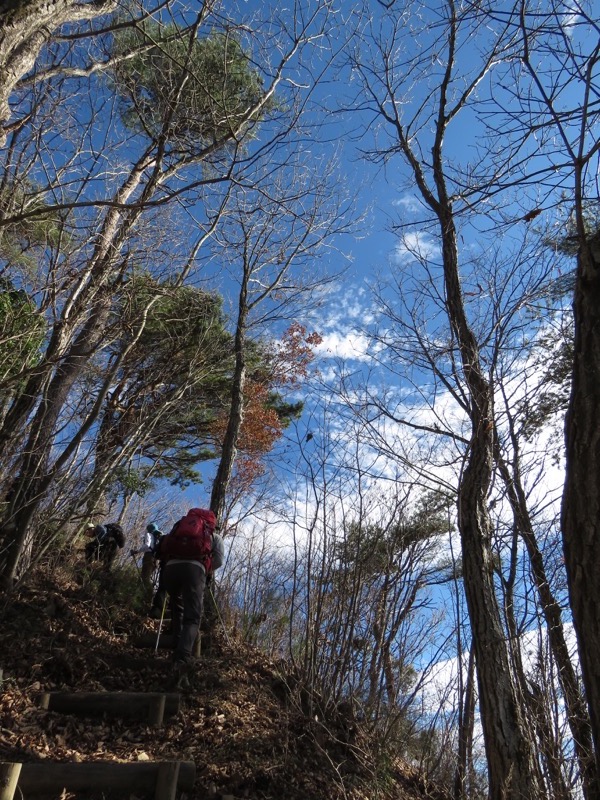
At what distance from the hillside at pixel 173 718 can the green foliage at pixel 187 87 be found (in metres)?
4.39

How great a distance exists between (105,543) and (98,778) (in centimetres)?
423

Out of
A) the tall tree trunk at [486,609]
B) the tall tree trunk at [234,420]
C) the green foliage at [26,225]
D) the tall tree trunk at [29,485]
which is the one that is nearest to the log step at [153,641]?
the tall tree trunk at [29,485]

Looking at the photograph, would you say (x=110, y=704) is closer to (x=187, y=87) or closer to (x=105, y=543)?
(x=105, y=543)

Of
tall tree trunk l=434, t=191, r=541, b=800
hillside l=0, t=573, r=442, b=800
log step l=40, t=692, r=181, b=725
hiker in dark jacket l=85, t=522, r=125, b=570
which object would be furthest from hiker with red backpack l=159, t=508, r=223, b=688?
tall tree trunk l=434, t=191, r=541, b=800

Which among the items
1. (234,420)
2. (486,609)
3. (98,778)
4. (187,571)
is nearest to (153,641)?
(187,571)

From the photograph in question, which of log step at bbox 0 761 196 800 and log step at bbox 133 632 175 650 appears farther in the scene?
log step at bbox 133 632 175 650

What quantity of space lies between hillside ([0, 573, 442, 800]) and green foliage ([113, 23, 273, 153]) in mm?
4391

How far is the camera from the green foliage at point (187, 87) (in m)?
3.49

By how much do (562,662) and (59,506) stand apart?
545 cm

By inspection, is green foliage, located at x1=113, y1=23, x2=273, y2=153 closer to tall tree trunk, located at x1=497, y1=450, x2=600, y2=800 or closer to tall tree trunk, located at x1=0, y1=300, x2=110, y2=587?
tall tree trunk, located at x1=0, y1=300, x2=110, y2=587

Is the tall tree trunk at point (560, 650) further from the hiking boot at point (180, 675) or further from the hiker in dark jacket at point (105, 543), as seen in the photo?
the hiker in dark jacket at point (105, 543)

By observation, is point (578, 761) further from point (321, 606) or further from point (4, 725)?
point (4, 725)

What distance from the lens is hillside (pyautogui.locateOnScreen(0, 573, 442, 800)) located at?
13.4 feet

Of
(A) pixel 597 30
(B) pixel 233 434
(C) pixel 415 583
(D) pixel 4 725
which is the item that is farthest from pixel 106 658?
(A) pixel 597 30
